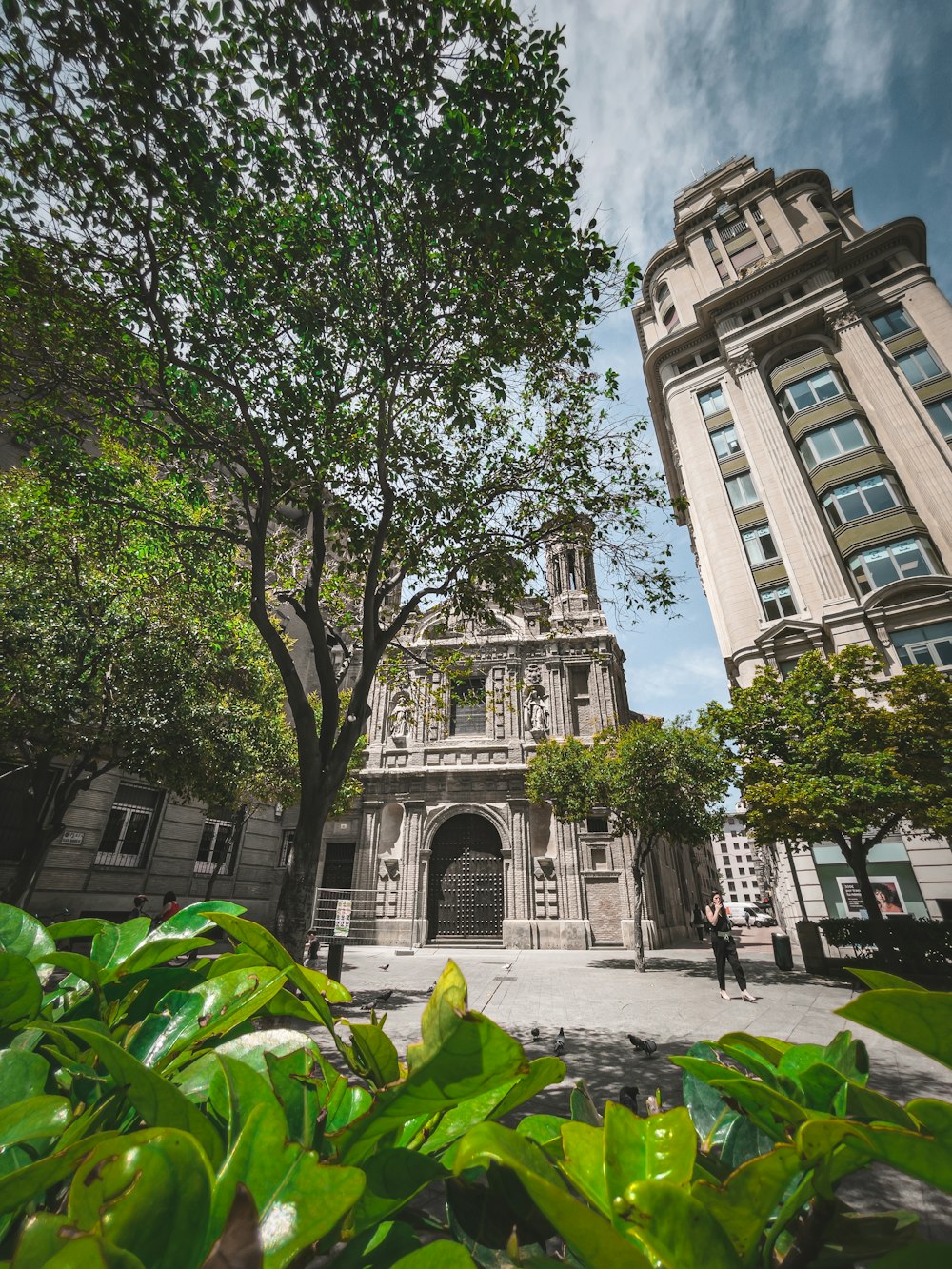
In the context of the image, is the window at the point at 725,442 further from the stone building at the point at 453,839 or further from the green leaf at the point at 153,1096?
the green leaf at the point at 153,1096

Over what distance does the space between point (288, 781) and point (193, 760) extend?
4.59 meters

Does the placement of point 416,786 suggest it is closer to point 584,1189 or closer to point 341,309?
point 341,309

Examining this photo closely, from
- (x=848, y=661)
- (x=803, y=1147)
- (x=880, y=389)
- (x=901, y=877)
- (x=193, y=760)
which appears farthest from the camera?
(x=880, y=389)

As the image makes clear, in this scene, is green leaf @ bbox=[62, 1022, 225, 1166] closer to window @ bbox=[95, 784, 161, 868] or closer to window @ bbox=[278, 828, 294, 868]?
window @ bbox=[95, 784, 161, 868]

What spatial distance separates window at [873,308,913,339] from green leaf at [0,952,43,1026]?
2825 cm

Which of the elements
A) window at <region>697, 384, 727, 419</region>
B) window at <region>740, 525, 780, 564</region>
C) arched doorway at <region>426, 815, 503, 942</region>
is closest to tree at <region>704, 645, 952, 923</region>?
window at <region>740, 525, 780, 564</region>

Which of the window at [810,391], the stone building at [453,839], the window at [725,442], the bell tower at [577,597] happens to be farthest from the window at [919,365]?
the stone building at [453,839]

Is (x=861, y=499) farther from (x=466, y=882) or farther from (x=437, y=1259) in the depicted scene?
(x=437, y=1259)

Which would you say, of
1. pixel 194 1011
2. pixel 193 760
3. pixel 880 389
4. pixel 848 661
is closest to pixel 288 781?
pixel 193 760

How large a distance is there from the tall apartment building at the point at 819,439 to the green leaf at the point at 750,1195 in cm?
1858

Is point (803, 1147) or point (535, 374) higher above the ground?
point (535, 374)

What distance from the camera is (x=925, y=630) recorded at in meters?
16.4

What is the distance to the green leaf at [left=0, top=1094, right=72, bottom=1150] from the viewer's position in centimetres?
52

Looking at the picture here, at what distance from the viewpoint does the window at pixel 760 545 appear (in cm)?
2009
